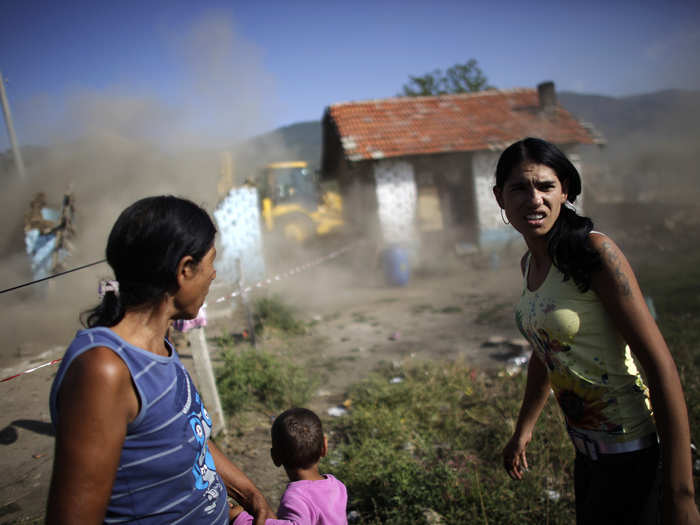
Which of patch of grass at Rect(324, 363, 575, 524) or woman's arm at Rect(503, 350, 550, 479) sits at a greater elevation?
woman's arm at Rect(503, 350, 550, 479)

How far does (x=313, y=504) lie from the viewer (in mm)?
1671

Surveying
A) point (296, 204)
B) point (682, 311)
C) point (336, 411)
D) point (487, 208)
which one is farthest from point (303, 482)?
point (296, 204)

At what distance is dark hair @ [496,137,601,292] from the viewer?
141 cm

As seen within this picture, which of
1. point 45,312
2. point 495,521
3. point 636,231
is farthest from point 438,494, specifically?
point 636,231

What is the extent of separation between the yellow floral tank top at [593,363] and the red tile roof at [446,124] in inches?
441

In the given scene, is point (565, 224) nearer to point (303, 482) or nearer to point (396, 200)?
point (303, 482)

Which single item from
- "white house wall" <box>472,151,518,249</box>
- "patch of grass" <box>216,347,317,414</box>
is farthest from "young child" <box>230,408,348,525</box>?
"white house wall" <box>472,151,518,249</box>

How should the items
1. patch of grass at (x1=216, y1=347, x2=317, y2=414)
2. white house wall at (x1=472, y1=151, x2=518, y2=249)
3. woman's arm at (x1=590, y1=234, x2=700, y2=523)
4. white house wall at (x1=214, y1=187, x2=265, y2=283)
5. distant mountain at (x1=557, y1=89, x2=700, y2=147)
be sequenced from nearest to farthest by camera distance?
woman's arm at (x1=590, y1=234, x2=700, y2=523), patch of grass at (x1=216, y1=347, x2=317, y2=414), white house wall at (x1=214, y1=187, x2=265, y2=283), white house wall at (x1=472, y1=151, x2=518, y2=249), distant mountain at (x1=557, y1=89, x2=700, y2=147)

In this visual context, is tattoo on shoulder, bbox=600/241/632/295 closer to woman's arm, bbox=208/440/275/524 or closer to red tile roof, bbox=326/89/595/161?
woman's arm, bbox=208/440/275/524

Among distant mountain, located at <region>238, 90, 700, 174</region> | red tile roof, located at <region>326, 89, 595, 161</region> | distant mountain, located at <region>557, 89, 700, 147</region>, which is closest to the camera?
red tile roof, located at <region>326, 89, 595, 161</region>

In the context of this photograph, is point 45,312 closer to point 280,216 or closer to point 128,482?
point 128,482

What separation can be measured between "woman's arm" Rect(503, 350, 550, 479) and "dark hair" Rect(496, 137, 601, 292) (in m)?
0.59

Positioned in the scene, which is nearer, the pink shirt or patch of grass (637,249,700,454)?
the pink shirt

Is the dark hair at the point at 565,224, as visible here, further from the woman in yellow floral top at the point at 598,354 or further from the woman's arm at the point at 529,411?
the woman's arm at the point at 529,411
